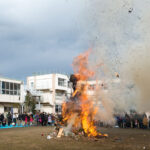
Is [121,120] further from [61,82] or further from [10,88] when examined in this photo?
[61,82]

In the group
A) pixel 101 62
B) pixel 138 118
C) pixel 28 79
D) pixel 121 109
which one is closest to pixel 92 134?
pixel 101 62

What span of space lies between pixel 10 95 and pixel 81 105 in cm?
3024

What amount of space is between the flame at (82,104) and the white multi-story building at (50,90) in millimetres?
38682

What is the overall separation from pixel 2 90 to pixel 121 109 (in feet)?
78.8

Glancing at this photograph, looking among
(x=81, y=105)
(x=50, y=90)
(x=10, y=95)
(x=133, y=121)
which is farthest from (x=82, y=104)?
(x=50, y=90)

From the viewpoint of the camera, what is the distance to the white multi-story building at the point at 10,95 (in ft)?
144

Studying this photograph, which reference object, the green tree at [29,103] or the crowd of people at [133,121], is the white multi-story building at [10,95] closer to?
the green tree at [29,103]

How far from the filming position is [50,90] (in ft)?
204

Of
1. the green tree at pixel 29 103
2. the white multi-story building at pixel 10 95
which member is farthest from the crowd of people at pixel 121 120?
the green tree at pixel 29 103

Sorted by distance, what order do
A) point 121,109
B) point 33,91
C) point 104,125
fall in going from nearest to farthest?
point 104,125, point 121,109, point 33,91

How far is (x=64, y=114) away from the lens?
18828 mm

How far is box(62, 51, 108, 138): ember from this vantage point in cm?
1747

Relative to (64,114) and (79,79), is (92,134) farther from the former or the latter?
(79,79)

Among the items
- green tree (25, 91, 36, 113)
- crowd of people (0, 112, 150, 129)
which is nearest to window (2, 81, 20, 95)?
green tree (25, 91, 36, 113)
